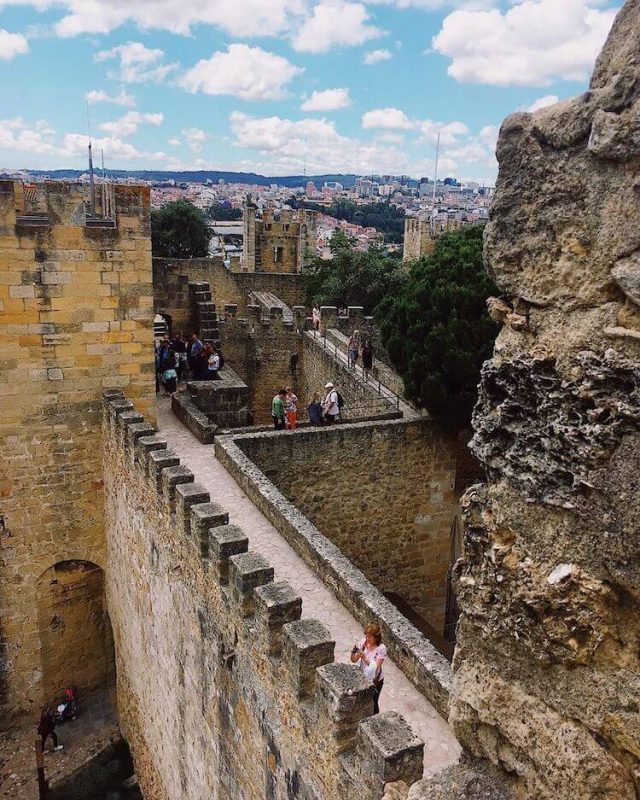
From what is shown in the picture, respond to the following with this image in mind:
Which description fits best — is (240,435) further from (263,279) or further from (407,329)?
(263,279)

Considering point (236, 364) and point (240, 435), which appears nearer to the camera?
point (240, 435)

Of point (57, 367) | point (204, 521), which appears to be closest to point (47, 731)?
point (57, 367)

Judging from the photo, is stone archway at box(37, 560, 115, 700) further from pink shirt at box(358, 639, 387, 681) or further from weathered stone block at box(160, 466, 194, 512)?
pink shirt at box(358, 639, 387, 681)

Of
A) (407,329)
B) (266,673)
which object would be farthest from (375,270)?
(266,673)

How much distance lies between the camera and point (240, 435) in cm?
1242

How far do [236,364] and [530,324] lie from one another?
18.4 metres

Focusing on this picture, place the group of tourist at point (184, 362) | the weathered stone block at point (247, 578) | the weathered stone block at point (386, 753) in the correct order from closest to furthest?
the weathered stone block at point (386, 753) < the weathered stone block at point (247, 578) < the group of tourist at point (184, 362)

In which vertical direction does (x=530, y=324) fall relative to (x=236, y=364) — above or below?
above

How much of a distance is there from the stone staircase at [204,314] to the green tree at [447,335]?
459 centimetres

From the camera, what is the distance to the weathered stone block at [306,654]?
547cm

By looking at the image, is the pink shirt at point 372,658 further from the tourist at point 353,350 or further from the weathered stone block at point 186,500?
the tourist at point 353,350

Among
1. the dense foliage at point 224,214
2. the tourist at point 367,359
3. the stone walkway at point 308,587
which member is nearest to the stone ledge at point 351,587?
the stone walkway at point 308,587

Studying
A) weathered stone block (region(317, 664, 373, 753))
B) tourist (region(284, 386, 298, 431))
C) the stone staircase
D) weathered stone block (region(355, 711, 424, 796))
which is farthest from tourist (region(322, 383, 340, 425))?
weathered stone block (region(355, 711, 424, 796))

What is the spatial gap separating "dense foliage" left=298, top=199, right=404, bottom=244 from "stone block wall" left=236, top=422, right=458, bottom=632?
140878 mm
